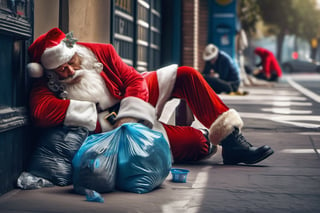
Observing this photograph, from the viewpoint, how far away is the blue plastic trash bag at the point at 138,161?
470 cm

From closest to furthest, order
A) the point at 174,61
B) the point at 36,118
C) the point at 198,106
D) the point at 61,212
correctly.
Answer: the point at 61,212 → the point at 36,118 → the point at 198,106 → the point at 174,61

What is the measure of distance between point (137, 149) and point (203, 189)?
61 cm

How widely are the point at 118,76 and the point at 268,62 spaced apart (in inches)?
796

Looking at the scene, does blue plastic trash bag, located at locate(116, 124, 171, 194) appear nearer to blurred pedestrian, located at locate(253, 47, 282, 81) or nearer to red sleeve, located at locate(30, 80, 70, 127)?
red sleeve, located at locate(30, 80, 70, 127)

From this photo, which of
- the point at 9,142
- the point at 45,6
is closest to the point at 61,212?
the point at 9,142

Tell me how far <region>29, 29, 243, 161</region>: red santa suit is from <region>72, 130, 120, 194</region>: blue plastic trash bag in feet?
1.39

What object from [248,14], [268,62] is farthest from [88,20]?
[248,14]

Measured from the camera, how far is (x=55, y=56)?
198 inches

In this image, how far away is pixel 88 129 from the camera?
5.19 m

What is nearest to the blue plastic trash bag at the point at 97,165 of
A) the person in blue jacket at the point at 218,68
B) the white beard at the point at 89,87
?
the white beard at the point at 89,87

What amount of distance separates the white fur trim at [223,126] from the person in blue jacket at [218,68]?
946cm

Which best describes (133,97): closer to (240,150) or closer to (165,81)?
(165,81)

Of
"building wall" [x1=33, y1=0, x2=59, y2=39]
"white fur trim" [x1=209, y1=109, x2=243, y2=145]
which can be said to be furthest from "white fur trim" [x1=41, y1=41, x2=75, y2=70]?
"white fur trim" [x1=209, y1=109, x2=243, y2=145]

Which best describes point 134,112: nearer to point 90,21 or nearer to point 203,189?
point 203,189
